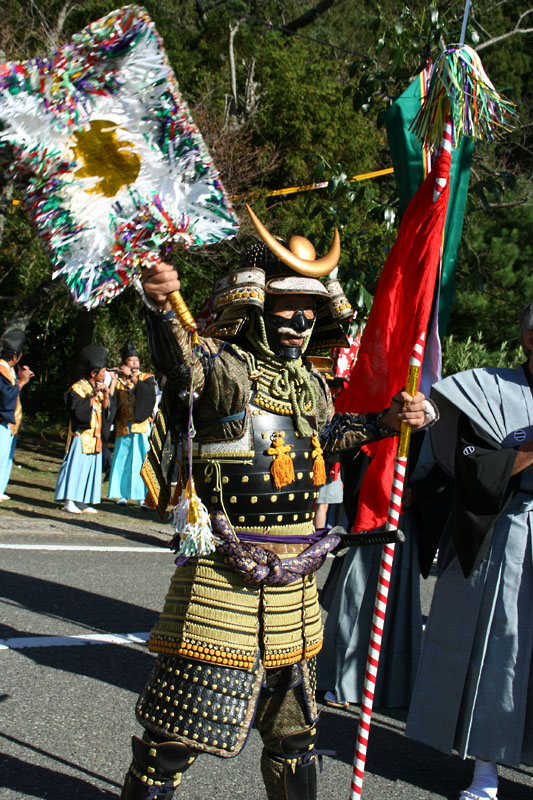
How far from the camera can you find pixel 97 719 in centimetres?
414

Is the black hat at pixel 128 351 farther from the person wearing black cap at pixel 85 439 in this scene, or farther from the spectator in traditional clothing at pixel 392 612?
the spectator in traditional clothing at pixel 392 612

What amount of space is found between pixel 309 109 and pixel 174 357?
54.3ft

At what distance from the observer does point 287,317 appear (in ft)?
10.1

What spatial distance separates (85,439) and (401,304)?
7.17m

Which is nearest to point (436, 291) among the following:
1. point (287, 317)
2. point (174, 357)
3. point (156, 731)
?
point (287, 317)

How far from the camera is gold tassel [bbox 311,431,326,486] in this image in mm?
3107

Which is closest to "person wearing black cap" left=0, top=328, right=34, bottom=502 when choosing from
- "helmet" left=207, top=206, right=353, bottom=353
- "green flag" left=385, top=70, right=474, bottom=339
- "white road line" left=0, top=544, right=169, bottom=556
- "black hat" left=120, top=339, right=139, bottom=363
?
"black hat" left=120, top=339, right=139, bottom=363

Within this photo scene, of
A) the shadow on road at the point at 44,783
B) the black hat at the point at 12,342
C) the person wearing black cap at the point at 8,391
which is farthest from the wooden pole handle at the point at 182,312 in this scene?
the black hat at the point at 12,342

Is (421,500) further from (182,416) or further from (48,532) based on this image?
(48,532)

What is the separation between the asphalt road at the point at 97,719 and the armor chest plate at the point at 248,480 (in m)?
1.36

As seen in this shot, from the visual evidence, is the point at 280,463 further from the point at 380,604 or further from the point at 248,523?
the point at 380,604

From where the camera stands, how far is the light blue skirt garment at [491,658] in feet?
11.5

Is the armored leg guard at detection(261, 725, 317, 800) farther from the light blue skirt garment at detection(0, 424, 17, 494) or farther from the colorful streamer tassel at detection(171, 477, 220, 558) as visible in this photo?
the light blue skirt garment at detection(0, 424, 17, 494)

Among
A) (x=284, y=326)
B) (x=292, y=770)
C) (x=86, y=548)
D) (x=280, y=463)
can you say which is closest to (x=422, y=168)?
(x=284, y=326)
